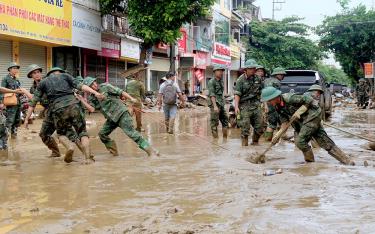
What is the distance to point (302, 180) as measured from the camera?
622 centimetres

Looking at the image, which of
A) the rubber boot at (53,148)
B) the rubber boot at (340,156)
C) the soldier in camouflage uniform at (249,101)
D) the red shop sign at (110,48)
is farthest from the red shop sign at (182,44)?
the rubber boot at (340,156)

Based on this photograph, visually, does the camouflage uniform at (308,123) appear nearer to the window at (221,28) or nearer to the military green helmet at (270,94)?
the military green helmet at (270,94)

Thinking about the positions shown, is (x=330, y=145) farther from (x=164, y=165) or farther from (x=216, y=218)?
(x=216, y=218)

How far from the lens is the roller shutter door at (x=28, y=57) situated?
17.8 m

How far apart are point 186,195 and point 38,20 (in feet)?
42.1

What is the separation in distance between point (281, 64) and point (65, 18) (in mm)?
31564

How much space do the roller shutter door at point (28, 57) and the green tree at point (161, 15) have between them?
347 centimetres

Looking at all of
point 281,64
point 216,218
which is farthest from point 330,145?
point 281,64

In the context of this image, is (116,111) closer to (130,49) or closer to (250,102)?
(250,102)

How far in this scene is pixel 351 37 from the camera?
36531 mm

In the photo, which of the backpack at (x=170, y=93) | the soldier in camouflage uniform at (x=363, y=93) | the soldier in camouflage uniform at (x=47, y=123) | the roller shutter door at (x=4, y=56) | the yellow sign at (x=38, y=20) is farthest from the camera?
the soldier in camouflage uniform at (x=363, y=93)

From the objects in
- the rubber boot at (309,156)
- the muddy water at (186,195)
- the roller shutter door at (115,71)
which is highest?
the roller shutter door at (115,71)

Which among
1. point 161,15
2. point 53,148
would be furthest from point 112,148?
point 161,15

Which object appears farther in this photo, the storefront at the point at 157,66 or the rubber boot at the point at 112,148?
the storefront at the point at 157,66
